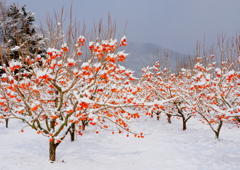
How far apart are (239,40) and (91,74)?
6.89 meters

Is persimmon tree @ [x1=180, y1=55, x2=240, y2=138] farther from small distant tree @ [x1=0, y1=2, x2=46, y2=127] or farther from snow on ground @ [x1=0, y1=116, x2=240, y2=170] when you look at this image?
small distant tree @ [x1=0, y1=2, x2=46, y2=127]

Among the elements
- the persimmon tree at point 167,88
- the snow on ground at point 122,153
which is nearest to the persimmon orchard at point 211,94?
the persimmon tree at point 167,88

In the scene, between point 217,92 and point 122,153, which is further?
point 122,153

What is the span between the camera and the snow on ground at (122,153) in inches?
312

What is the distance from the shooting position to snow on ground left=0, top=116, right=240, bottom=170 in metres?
7.91

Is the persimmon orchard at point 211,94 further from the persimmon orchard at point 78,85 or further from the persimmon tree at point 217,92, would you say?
the persimmon orchard at point 78,85

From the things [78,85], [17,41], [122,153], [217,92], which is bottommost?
Answer: [122,153]

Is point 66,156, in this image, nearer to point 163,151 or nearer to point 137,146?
point 137,146

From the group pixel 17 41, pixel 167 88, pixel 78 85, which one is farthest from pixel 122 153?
pixel 167 88

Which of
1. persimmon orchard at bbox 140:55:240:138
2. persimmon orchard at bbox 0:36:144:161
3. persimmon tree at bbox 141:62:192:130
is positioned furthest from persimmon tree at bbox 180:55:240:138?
persimmon orchard at bbox 0:36:144:161

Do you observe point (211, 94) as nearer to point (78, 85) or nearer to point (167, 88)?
point (78, 85)

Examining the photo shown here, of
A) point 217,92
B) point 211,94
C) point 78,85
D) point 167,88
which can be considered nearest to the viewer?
point 78,85

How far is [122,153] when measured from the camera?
10133mm

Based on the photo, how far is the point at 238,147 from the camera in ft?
36.0
